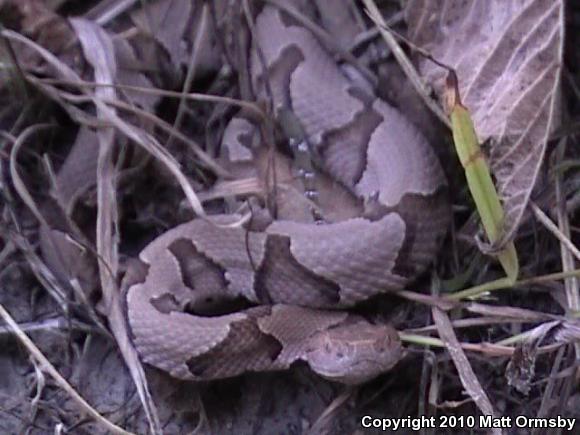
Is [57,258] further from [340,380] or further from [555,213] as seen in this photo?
[555,213]

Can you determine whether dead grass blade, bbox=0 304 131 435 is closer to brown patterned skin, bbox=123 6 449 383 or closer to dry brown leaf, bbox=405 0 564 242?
brown patterned skin, bbox=123 6 449 383

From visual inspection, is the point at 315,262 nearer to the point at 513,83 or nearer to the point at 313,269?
the point at 313,269

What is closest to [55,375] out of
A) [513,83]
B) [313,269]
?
[313,269]

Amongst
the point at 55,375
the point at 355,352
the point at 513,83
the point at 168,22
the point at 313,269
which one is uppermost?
the point at 513,83

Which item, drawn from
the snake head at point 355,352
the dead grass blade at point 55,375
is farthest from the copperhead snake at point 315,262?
the dead grass blade at point 55,375

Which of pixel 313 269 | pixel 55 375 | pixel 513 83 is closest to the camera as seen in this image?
pixel 513 83

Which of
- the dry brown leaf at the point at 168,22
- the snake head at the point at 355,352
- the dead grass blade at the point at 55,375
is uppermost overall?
the dry brown leaf at the point at 168,22

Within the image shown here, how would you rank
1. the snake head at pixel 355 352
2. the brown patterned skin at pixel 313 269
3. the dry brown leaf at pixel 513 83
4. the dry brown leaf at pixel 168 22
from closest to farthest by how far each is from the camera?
1. the dry brown leaf at pixel 513 83
2. the snake head at pixel 355 352
3. the brown patterned skin at pixel 313 269
4. the dry brown leaf at pixel 168 22

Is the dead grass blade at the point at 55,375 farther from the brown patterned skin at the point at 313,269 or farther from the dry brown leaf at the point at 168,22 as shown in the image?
the dry brown leaf at the point at 168,22
